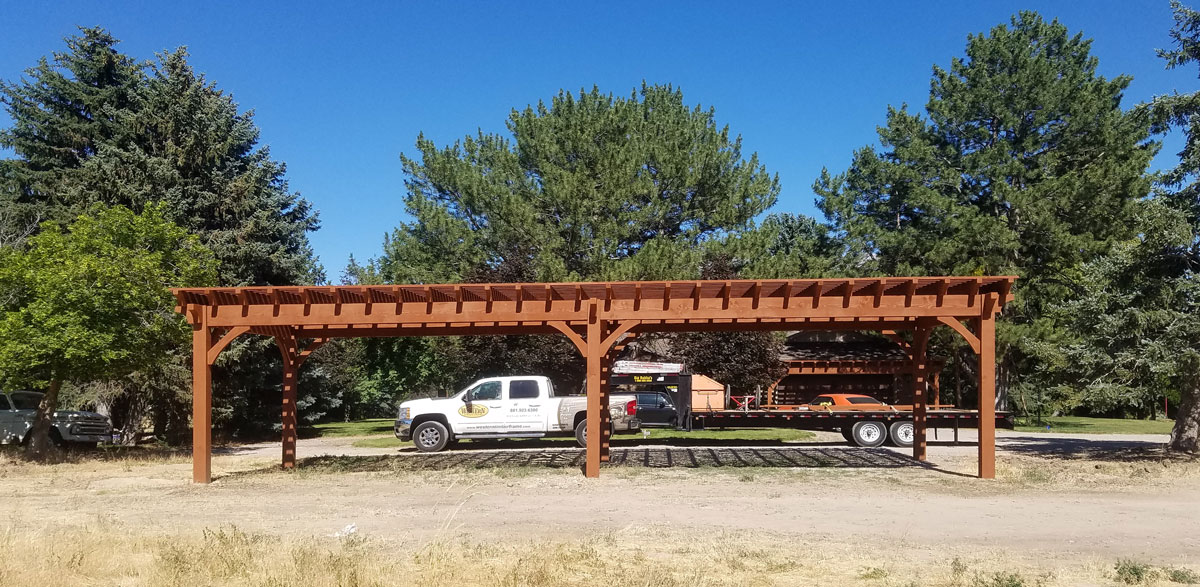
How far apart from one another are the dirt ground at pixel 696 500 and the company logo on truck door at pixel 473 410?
1.03m

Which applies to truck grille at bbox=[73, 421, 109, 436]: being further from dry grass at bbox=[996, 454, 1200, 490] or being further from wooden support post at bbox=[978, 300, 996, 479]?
dry grass at bbox=[996, 454, 1200, 490]

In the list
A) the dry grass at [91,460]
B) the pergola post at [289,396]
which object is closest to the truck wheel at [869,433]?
the pergola post at [289,396]

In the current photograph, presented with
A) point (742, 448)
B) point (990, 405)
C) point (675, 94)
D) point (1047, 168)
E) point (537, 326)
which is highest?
point (675, 94)

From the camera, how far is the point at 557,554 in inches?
353

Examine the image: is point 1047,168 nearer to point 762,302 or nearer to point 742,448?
point 742,448

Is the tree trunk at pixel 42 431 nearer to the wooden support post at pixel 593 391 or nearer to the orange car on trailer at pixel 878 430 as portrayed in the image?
the wooden support post at pixel 593 391

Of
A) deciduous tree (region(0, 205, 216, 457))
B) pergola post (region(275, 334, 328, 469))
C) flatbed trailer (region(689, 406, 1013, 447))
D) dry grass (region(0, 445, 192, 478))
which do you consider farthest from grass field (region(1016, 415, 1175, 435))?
deciduous tree (region(0, 205, 216, 457))

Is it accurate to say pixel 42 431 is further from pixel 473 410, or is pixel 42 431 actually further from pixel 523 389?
pixel 523 389

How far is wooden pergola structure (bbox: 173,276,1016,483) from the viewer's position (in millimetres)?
→ 17016

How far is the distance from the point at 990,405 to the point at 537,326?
8.49 m

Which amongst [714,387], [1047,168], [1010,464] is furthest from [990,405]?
[1047,168]

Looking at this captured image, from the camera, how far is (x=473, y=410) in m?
23.4

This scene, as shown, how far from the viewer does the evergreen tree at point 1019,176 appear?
3588cm

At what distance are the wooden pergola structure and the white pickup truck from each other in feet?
19.5
